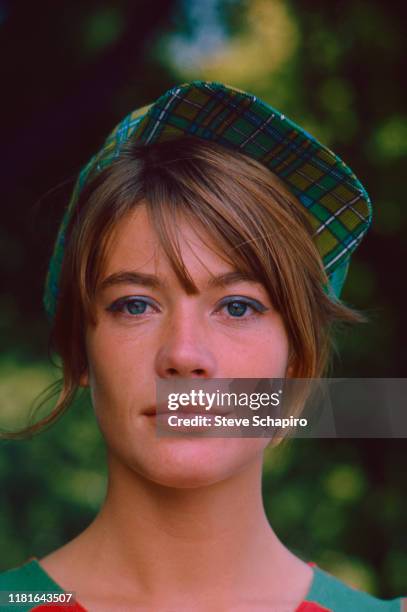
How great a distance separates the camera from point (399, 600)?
1087mm

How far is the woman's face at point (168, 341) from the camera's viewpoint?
919 millimetres

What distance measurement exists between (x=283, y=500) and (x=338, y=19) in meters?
1.02

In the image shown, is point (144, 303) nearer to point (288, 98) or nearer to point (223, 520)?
point (223, 520)

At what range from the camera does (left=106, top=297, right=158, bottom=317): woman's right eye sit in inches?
38.0

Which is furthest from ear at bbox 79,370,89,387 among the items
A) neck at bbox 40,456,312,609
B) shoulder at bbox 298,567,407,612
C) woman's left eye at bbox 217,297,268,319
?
shoulder at bbox 298,567,407,612

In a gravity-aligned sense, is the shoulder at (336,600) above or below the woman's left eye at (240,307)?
below

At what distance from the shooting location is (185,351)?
35.5 inches

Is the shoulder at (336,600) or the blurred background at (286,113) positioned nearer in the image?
the shoulder at (336,600)

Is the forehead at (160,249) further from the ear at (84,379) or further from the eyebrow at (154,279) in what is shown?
the ear at (84,379)

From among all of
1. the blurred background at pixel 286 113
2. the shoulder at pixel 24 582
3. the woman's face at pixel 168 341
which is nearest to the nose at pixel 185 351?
the woman's face at pixel 168 341

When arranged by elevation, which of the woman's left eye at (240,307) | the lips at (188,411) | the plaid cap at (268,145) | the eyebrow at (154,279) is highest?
the plaid cap at (268,145)

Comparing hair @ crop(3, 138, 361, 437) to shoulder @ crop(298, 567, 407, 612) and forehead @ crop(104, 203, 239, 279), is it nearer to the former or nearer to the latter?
forehead @ crop(104, 203, 239, 279)

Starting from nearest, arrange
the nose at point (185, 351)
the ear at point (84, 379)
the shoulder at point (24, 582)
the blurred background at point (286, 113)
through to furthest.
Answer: the nose at point (185, 351), the shoulder at point (24, 582), the ear at point (84, 379), the blurred background at point (286, 113)

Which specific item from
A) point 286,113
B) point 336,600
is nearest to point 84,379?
point 336,600
